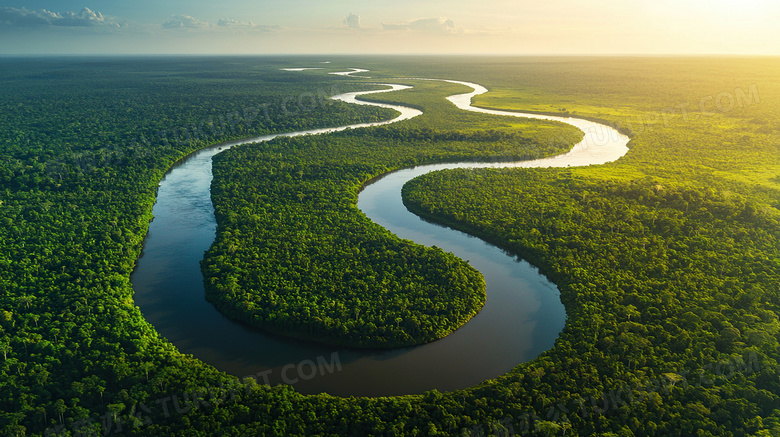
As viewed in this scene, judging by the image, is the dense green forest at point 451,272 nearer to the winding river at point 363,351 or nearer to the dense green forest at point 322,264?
the dense green forest at point 322,264

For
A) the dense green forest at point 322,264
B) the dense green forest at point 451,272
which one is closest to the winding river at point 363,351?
the dense green forest at point 322,264

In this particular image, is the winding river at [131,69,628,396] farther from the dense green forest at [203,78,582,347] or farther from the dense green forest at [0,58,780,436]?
the dense green forest at [0,58,780,436]

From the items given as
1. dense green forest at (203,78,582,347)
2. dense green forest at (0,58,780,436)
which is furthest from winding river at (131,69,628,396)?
dense green forest at (0,58,780,436)

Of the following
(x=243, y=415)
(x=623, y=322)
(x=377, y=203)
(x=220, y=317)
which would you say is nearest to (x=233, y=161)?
(x=377, y=203)

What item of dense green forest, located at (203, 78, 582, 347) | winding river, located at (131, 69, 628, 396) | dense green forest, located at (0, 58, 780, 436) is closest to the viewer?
dense green forest, located at (0, 58, 780, 436)

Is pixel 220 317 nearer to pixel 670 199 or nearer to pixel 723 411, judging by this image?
pixel 723 411

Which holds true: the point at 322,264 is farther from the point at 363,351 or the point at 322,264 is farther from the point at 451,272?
the point at 363,351
